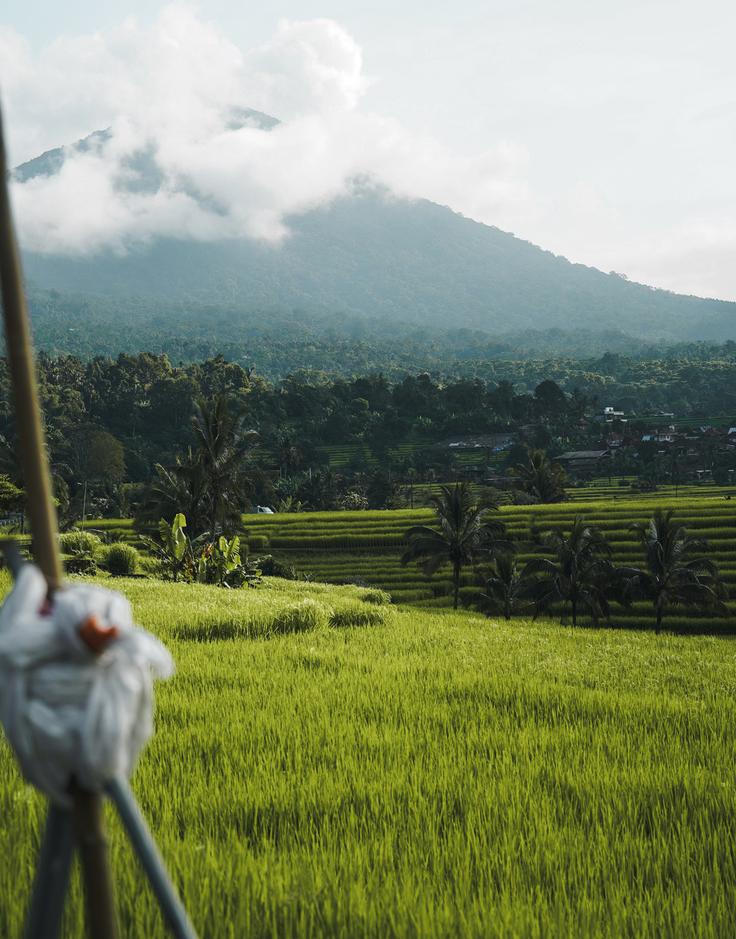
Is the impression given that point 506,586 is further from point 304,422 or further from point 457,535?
point 304,422

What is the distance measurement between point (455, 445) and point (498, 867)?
9690cm

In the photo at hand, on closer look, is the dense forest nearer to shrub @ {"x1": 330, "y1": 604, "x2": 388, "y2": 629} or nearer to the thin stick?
shrub @ {"x1": 330, "y1": 604, "x2": 388, "y2": 629}

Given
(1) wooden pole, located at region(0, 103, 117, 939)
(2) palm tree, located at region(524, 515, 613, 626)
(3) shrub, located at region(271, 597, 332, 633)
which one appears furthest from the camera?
(2) palm tree, located at region(524, 515, 613, 626)

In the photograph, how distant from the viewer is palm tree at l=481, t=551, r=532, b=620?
3747cm

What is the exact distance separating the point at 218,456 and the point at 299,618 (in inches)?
828

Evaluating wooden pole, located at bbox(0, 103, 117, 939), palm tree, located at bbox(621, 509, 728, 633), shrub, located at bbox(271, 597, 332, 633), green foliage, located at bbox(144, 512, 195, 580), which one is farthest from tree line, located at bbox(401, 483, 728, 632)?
wooden pole, located at bbox(0, 103, 117, 939)

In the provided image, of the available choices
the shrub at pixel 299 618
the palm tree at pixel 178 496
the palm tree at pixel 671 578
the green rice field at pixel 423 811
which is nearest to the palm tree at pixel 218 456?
the palm tree at pixel 178 496

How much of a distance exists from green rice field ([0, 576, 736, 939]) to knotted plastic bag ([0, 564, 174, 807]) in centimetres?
168

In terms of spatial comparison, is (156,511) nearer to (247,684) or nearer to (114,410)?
(247,684)

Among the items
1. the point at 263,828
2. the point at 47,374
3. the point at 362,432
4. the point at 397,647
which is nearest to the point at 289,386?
the point at 362,432

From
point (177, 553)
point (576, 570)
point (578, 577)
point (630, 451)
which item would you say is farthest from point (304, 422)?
point (177, 553)

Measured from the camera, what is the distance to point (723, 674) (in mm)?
11180

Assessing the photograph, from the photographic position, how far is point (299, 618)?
496 inches

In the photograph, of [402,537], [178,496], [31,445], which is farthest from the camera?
[402,537]
